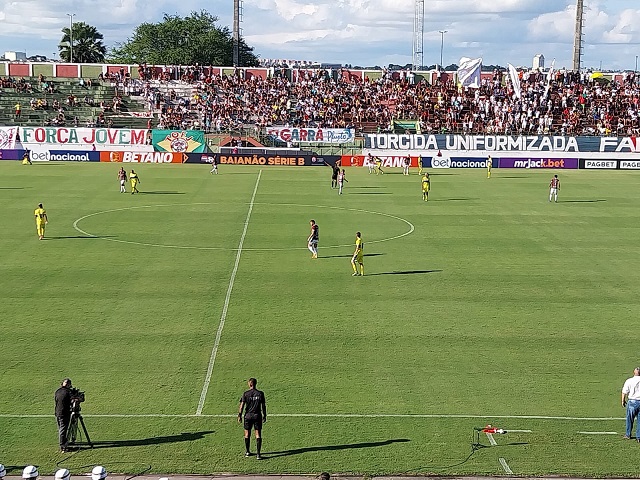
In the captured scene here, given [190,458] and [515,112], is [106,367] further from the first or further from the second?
[515,112]

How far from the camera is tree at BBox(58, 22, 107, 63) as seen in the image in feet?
423

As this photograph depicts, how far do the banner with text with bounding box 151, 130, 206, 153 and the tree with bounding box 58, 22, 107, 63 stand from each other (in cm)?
6568

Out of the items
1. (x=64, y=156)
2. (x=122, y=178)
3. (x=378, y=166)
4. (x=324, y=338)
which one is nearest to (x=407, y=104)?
(x=378, y=166)

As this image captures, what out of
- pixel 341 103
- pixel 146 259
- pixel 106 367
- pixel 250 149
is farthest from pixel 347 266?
pixel 341 103

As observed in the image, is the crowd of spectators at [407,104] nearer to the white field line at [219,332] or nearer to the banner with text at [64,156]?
the banner with text at [64,156]

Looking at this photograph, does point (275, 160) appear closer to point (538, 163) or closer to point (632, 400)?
point (538, 163)

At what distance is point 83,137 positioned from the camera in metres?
69.1

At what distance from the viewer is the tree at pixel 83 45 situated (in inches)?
5079

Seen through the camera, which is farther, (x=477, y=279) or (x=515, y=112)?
(x=515, y=112)

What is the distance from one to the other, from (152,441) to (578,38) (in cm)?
8310

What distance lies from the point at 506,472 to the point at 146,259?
63.2ft

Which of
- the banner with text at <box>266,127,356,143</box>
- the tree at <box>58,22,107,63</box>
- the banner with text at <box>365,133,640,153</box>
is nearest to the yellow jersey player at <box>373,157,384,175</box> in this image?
the banner with text at <box>365,133,640,153</box>

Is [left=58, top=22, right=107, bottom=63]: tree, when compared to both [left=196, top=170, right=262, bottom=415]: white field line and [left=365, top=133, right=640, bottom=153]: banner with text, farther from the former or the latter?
[left=196, top=170, right=262, bottom=415]: white field line

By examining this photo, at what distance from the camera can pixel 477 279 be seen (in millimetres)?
28406
